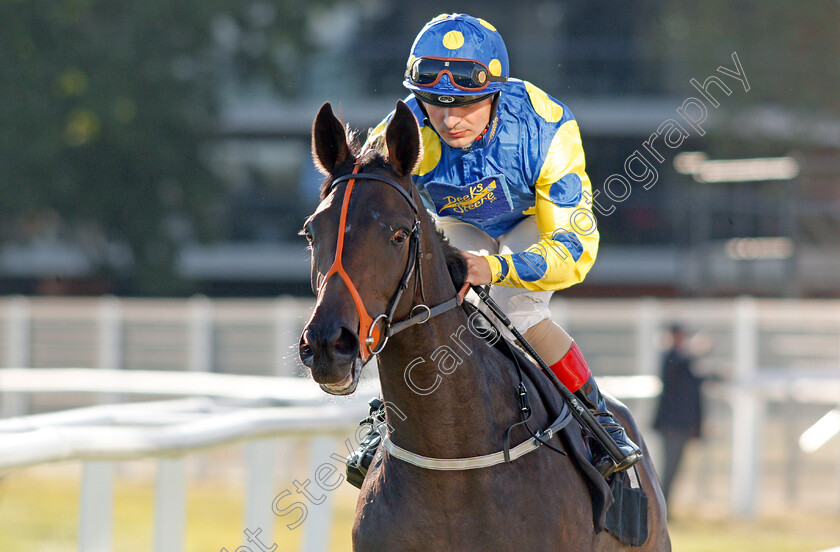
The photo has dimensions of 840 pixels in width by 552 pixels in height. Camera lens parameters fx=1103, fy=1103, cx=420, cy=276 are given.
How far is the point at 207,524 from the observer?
9047 mm

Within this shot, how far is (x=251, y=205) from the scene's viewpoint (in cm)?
2953

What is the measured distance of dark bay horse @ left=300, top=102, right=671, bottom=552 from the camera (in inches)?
109

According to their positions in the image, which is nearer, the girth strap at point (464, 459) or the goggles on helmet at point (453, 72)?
the girth strap at point (464, 459)

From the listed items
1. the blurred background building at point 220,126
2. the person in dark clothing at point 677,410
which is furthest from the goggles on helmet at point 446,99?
the blurred background building at point 220,126

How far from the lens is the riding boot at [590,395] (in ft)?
11.8

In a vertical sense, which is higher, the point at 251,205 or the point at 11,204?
the point at 251,205

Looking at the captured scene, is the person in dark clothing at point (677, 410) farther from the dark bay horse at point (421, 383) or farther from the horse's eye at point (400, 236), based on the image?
the horse's eye at point (400, 236)

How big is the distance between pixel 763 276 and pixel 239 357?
998cm

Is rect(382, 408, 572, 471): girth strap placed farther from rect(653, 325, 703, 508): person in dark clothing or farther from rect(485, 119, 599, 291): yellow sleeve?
rect(653, 325, 703, 508): person in dark clothing

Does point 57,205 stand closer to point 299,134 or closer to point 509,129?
point 299,134

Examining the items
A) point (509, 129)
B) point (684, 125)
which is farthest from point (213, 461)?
point (684, 125)

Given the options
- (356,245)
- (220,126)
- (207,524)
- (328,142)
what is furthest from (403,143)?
(220,126)

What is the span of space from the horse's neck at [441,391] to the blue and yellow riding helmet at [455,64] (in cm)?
71

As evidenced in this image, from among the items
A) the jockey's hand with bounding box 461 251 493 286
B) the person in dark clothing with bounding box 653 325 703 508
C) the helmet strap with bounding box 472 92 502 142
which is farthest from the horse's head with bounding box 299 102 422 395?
the person in dark clothing with bounding box 653 325 703 508
